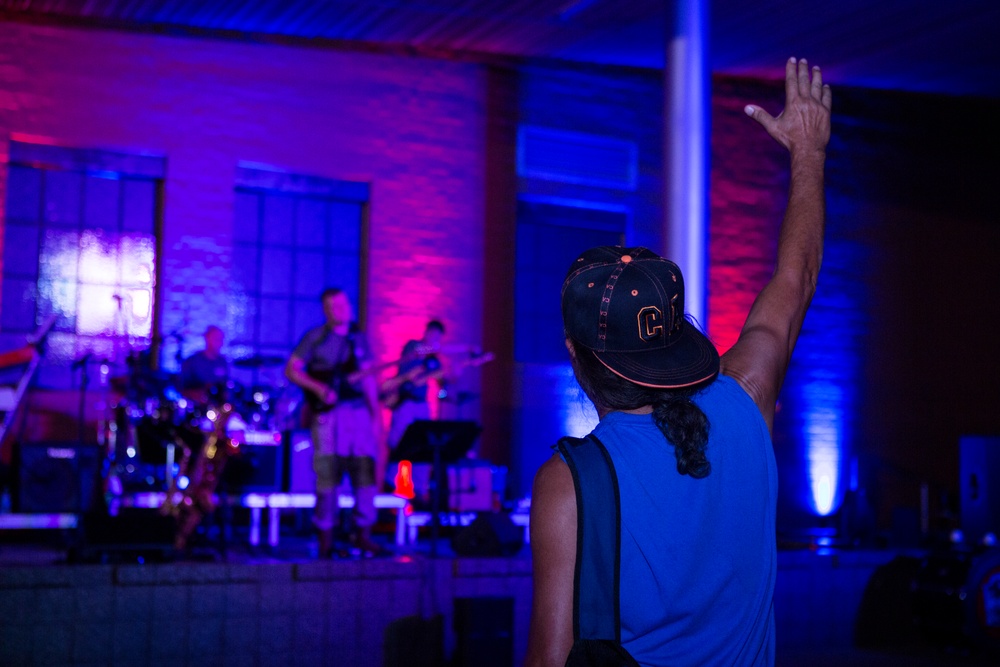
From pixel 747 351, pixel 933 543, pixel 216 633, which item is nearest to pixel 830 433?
pixel 933 543

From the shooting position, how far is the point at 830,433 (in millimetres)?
12328

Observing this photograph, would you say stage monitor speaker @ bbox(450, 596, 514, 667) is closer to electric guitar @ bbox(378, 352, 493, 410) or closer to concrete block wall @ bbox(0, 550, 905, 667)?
concrete block wall @ bbox(0, 550, 905, 667)

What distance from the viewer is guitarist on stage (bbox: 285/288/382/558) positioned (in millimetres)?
7453

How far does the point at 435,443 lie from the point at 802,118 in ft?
17.5

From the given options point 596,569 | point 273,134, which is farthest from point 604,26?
point 596,569

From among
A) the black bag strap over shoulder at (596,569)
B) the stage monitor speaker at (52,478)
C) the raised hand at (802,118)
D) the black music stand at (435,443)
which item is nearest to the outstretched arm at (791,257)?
the raised hand at (802,118)

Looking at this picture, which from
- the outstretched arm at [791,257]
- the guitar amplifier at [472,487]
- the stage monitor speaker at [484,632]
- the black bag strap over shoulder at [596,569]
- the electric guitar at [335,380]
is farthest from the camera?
the guitar amplifier at [472,487]

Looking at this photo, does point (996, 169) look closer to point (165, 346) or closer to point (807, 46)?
point (807, 46)

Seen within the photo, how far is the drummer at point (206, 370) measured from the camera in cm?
825

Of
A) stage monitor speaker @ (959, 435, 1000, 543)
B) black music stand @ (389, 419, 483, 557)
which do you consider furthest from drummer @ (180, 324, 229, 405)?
stage monitor speaker @ (959, 435, 1000, 543)

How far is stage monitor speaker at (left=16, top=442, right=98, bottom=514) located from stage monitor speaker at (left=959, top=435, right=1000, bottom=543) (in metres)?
7.16

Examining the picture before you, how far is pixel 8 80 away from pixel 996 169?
452 inches

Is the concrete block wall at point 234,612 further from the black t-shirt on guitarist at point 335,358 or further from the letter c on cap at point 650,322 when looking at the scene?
the letter c on cap at point 650,322

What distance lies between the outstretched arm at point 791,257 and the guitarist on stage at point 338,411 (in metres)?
5.46
